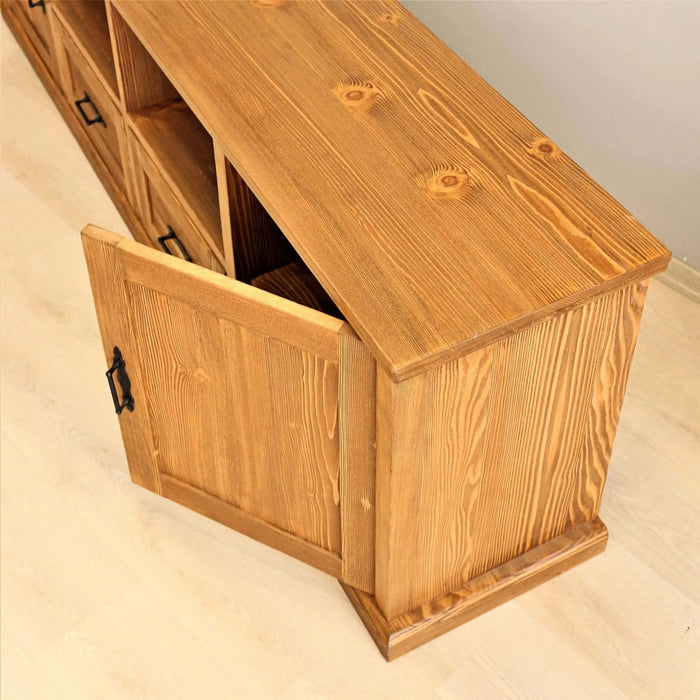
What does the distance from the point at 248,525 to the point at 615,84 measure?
1.01m

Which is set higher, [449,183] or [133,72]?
[449,183]

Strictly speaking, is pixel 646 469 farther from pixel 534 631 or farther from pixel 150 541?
pixel 150 541

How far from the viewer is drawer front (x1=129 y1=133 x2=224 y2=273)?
4.96 feet

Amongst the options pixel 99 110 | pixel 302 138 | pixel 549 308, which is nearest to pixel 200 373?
pixel 302 138

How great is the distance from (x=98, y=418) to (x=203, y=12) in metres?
0.67

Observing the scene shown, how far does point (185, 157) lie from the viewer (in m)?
1.57

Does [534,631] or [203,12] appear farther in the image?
[203,12]

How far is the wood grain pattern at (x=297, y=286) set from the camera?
1.35m

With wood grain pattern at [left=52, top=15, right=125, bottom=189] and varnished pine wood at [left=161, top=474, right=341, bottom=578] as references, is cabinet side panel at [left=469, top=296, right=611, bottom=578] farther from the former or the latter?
wood grain pattern at [left=52, top=15, right=125, bottom=189]

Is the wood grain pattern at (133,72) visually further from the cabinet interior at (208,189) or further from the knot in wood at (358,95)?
the knot in wood at (358,95)

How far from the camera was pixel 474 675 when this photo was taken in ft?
4.22

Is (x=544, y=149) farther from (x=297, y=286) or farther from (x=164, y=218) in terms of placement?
(x=164, y=218)

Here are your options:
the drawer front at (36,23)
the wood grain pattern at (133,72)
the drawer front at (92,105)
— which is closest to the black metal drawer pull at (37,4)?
the drawer front at (36,23)

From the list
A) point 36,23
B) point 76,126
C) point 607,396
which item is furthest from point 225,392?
point 36,23
